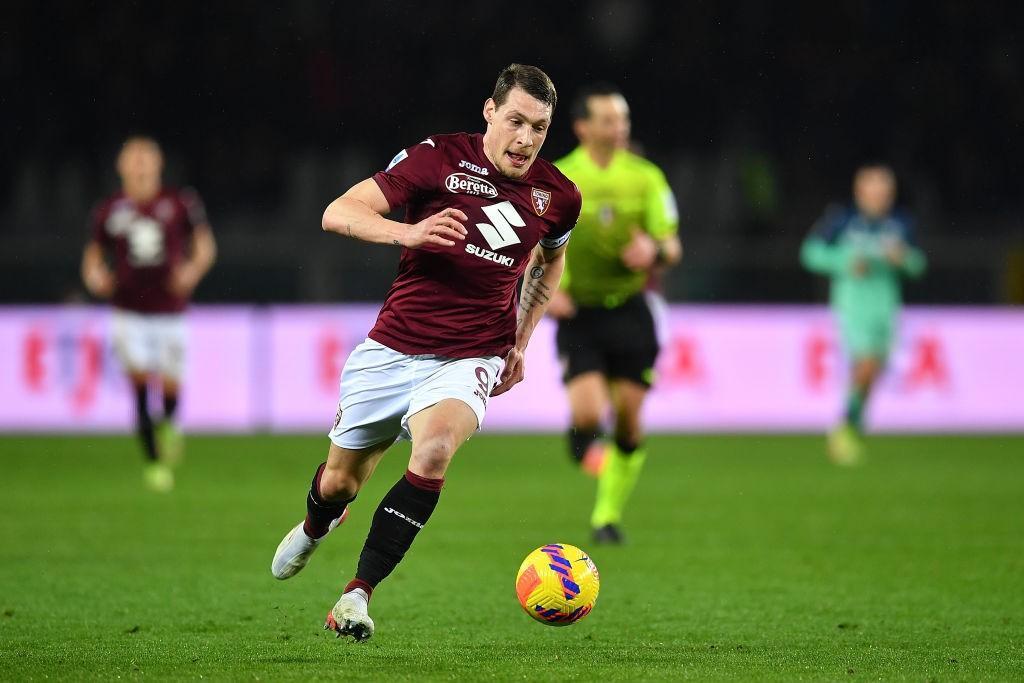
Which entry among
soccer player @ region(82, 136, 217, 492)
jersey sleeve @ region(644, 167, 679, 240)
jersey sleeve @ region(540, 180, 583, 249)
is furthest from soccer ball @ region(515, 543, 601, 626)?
soccer player @ region(82, 136, 217, 492)

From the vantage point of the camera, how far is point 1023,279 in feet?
62.6

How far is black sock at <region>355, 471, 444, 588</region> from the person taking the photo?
5453 millimetres

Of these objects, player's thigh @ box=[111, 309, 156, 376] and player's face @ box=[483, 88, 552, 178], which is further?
player's thigh @ box=[111, 309, 156, 376]

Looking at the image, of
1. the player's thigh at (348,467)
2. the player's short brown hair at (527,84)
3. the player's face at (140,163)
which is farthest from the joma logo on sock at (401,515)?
the player's face at (140,163)

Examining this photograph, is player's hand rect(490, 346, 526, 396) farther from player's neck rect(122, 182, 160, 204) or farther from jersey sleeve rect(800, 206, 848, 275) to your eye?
jersey sleeve rect(800, 206, 848, 275)

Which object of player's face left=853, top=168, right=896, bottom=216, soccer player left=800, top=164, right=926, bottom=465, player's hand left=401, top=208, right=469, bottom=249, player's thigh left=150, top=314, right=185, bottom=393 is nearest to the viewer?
player's hand left=401, top=208, right=469, bottom=249

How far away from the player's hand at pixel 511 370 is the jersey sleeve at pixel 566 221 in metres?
0.44

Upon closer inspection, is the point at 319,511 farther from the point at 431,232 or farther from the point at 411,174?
the point at 431,232

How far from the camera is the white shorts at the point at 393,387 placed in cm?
577

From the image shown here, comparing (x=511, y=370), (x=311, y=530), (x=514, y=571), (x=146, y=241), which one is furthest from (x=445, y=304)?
(x=146, y=241)

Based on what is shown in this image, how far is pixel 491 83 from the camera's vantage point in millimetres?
23719

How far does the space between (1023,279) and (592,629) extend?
47.1ft

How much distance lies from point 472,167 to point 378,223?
67cm

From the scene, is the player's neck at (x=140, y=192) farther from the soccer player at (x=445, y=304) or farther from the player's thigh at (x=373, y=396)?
the player's thigh at (x=373, y=396)
